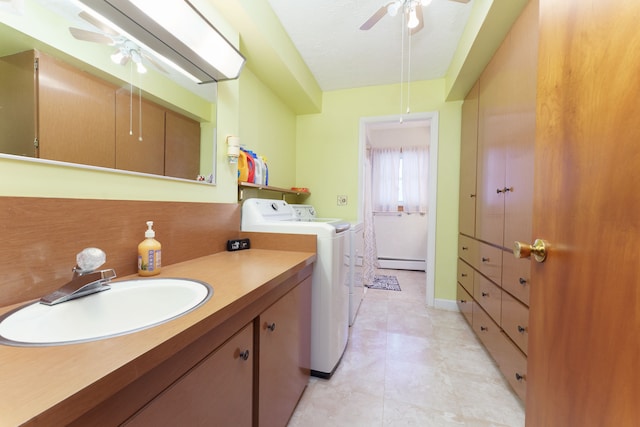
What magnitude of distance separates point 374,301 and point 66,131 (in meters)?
2.80

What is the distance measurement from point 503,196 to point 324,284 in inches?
48.2

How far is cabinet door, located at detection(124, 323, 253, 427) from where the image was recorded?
1.74 feet

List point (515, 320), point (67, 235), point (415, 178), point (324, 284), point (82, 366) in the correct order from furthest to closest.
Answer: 1. point (415, 178)
2. point (324, 284)
3. point (515, 320)
4. point (67, 235)
5. point (82, 366)

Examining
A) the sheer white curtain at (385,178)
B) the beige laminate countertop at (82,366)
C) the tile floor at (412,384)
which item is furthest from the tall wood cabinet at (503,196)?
the sheer white curtain at (385,178)

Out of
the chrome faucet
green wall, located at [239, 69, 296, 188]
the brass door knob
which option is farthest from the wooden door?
green wall, located at [239, 69, 296, 188]

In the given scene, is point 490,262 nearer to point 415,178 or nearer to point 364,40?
point 364,40

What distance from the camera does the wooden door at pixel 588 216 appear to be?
0.42 metres

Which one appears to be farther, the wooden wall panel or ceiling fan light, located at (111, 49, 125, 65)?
ceiling fan light, located at (111, 49, 125, 65)

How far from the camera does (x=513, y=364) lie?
1.36 m

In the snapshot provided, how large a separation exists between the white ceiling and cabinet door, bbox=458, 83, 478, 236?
0.46 m

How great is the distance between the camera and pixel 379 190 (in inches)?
173

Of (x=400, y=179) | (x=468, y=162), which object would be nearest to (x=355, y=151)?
(x=468, y=162)

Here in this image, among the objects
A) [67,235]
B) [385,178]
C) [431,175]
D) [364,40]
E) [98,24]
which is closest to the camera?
[67,235]

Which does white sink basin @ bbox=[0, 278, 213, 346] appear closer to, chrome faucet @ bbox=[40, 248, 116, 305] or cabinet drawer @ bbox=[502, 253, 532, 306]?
chrome faucet @ bbox=[40, 248, 116, 305]
